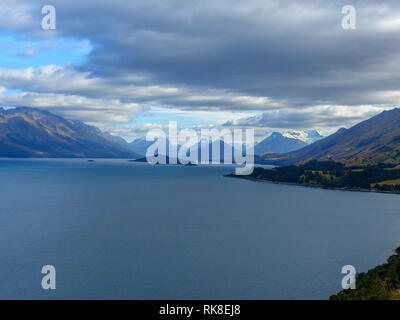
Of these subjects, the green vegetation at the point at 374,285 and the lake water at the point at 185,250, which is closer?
the green vegetation at the point at 374,285

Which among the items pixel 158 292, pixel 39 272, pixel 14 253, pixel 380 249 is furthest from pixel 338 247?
pixel 14 253

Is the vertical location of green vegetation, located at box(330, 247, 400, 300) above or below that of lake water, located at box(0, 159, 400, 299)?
above

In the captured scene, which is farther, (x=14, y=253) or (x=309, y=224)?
(x=309, y=224)

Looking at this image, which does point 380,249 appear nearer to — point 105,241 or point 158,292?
point 158,292

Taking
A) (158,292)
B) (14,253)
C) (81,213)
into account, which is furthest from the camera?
(81,213)

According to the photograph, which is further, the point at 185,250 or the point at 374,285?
the point at 185,250

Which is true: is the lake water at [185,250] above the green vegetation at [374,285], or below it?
below

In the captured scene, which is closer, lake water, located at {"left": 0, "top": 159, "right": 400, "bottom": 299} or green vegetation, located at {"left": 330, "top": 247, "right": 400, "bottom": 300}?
green vegetation, located at {"left": 330, "top": 247, "right": 400, "bottom": 300}

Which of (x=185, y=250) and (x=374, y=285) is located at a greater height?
(x=374, y=285)
